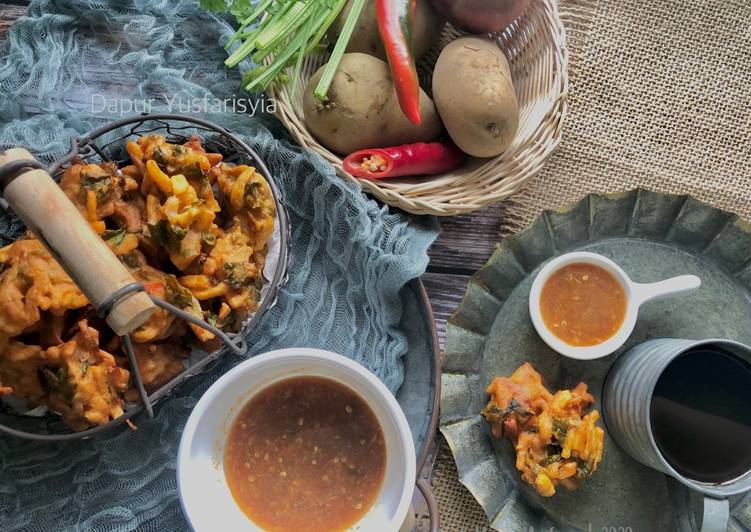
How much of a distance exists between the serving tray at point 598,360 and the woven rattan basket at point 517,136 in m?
0.12

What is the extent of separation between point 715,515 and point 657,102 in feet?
2.92

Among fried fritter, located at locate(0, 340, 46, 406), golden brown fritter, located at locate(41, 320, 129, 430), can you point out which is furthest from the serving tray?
fried fritter, located at locate(0, 340, 46, 406)

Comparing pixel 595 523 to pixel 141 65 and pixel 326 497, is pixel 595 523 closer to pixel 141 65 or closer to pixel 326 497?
pixel 326 497

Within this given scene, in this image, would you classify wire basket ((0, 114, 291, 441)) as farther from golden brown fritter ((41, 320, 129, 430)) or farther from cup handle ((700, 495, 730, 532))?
cup handle ((700, 495, 730, 532))

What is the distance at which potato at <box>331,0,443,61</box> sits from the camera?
4.56ft

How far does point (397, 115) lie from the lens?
1.37 m

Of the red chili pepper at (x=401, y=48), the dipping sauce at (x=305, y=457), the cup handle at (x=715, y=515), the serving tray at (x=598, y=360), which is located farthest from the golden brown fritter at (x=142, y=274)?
the cup handle at (x=715, y=515)

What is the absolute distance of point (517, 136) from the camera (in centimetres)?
140

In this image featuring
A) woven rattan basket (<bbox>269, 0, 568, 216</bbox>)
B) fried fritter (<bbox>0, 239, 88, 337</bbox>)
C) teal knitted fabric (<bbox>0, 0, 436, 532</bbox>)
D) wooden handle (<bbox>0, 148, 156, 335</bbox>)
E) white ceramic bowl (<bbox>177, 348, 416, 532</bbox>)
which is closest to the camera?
wooden handle (<bbox>0, 148, 156, 335</bbox>)

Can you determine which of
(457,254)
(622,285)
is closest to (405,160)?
(457,254)

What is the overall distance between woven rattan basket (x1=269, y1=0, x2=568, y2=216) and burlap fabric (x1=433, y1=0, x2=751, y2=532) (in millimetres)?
113

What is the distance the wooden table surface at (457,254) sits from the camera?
1454 millimetres

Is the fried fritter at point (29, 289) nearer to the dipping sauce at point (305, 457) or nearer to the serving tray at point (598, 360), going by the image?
the dipping sauce at point (305, 457)

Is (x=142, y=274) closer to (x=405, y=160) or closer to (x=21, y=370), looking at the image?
(x=21, y=370)
